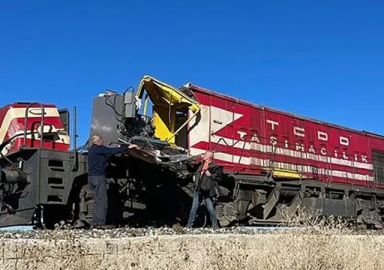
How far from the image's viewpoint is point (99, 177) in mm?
8258

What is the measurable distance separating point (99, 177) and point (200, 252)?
10.1 ft

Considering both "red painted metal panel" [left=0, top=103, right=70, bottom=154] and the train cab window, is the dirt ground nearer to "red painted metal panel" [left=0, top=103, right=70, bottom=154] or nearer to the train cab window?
"red painted metal panel" [left=0, top=103, right=70, bottom=154]

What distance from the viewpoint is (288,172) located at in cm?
1355

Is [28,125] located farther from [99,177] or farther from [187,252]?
[187,252]

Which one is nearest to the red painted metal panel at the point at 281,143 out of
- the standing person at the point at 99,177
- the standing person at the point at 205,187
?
the standing person at the point at 205,187

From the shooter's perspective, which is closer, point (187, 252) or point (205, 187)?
point (187, 252)

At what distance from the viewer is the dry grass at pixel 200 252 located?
4691mm

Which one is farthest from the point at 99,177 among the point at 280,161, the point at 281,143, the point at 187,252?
the point at 281,143

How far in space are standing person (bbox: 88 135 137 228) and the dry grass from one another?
2547mm

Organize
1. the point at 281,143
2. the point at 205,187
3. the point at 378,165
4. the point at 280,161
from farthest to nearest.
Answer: the point at 378,165 < the point at 281,143 < the point at 280,161 < the point at 205,187

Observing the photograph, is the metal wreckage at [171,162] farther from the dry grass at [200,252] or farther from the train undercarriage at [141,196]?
the dry grass at [200,252]

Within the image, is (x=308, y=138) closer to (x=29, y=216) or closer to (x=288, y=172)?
(x=288, y=172)

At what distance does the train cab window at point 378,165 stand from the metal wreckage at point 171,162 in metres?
2.20

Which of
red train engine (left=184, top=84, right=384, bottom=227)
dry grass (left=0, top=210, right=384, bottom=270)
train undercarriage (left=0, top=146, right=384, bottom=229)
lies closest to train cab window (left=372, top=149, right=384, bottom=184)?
red train engine (left=184, top=84, right=384, bottom=227)
